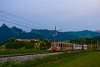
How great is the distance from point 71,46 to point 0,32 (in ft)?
92.6

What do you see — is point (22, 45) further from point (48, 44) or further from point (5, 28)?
point (5, 28)

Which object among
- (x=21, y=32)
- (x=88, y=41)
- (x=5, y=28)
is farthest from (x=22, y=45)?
(x=88, y=41)

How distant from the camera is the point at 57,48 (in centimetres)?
7756

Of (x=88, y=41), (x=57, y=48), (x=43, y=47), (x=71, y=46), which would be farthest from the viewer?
(x=88, y=41)

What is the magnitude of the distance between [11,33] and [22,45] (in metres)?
38.1

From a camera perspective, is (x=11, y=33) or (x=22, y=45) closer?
(x=11, y=33)

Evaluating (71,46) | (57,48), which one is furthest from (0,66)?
(71,46)

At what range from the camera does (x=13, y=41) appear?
355 feet

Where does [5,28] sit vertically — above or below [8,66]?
above

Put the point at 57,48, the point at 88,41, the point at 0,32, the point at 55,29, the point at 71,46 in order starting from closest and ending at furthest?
the point at 0,32
the point at 57,48
the point at 55,29
the point at 71,46
the point at 88,41

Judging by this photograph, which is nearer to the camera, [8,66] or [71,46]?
[8,66]

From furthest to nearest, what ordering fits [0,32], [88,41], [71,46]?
[88,41] → [71,46] → [0,32]

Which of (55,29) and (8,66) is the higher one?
(55,29)

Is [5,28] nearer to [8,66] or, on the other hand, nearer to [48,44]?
[48,44]
